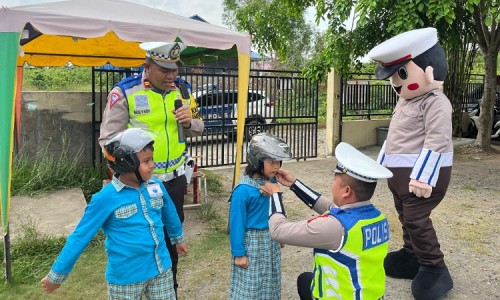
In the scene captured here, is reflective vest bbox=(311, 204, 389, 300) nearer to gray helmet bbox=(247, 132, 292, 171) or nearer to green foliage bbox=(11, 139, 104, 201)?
gray helmet bbox=(247, 132, 292, 171)

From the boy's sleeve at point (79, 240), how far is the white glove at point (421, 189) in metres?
2.13

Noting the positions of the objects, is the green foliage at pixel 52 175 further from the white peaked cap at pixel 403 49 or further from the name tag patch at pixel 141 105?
the white peaked cap at pixel 403 49

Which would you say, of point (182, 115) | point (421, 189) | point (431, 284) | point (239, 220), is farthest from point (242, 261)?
point (431, 284)

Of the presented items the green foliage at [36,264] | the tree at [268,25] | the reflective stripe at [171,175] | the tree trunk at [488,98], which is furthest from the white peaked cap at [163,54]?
the tree trunk at [488,98]

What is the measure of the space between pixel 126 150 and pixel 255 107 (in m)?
6.92

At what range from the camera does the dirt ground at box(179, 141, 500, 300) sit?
374 centimetres

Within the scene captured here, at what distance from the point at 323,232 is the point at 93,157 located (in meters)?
5.89

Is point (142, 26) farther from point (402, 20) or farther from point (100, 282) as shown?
point (402, 20)

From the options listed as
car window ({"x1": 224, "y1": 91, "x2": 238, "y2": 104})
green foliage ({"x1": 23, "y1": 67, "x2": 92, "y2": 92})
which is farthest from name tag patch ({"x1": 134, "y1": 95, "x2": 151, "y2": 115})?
green foliage ({"x1": 23, "y1": 67, "x2": 92, "y2": 92})

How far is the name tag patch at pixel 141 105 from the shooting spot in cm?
290

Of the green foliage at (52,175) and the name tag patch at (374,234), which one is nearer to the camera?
the name tag patch at (374,234)

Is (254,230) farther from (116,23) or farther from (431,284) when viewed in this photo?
(116,23)

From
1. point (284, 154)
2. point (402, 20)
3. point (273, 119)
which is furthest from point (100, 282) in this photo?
point (273, 119)

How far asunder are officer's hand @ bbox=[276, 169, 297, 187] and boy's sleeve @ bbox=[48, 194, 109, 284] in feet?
3.12
